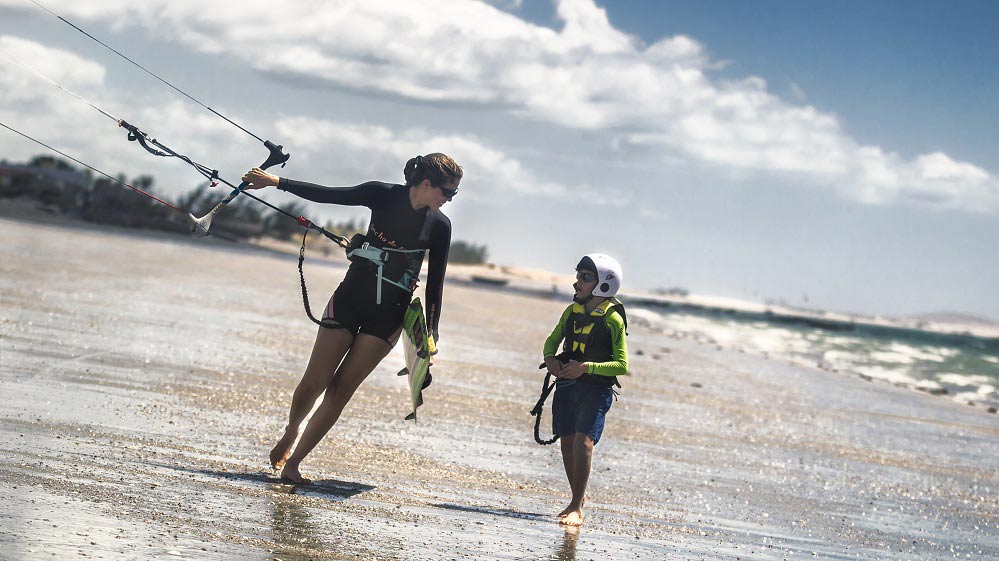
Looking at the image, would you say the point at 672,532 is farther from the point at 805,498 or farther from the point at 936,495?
the point at 936,495

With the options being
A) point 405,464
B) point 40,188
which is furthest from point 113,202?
point 405,464

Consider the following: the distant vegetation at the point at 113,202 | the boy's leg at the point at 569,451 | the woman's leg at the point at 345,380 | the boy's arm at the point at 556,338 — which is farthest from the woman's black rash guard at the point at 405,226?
the distant vegetation at the point at 113,202

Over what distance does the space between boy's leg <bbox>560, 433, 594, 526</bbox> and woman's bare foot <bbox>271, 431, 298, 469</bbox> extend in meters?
1.76

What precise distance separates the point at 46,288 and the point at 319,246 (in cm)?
7206

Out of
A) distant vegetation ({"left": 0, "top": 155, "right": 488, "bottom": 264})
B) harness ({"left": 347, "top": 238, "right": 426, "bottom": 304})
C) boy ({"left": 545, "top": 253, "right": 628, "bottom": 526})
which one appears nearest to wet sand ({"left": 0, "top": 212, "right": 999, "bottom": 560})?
boy ({"left": 545, "top": 253, "right": 628, "bottom": 526})

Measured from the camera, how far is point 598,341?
7.70 meters

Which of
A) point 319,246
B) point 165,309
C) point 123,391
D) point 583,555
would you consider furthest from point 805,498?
point 319,246

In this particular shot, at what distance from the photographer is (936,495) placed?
1065 centimetres

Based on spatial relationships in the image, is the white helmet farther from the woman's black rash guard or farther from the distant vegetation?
the distant vegetation

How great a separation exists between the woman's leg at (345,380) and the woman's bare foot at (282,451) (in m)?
0.21

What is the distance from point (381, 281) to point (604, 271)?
4.60 ft

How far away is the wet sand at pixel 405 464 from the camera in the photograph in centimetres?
606

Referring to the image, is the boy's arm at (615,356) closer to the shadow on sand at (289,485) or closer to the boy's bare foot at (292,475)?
the shadow on sand at (289,485)

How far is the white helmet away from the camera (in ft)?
25.0
